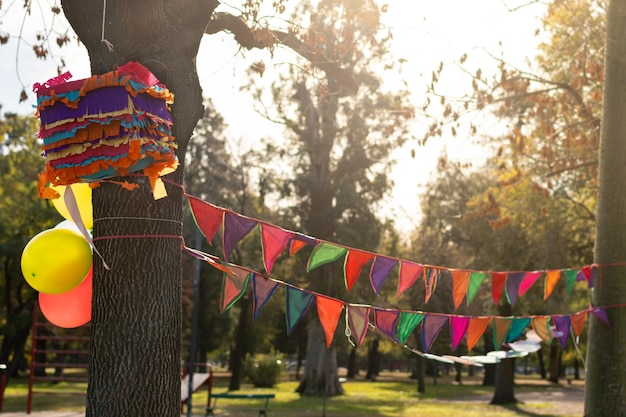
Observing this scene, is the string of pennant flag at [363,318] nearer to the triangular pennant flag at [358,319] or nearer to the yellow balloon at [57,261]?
the triangular pennant flag at [358,319]

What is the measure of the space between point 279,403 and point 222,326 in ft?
69.0

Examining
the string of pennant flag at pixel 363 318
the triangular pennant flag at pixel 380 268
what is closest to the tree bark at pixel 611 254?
the string of pennant flag at pixel 363 318

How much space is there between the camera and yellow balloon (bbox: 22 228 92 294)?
5.04 m

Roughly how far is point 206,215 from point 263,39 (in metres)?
1.49

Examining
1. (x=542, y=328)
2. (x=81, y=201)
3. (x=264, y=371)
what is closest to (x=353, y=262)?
(x=81, y=201)

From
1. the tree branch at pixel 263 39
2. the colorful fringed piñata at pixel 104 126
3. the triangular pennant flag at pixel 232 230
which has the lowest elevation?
the triangular pennant flag at pixel 232 230

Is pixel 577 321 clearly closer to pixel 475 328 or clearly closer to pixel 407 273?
pixel 475 328

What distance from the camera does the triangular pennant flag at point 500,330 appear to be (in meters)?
8.30

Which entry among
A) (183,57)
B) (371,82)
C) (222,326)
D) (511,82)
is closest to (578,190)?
(511,82)

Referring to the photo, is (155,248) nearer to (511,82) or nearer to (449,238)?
(511,82)

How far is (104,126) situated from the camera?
4426 millimetres

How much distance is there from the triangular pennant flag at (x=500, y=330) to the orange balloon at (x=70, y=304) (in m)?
4.47

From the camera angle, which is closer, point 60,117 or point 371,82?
point 60,117

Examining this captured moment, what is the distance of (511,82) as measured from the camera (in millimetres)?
11328
